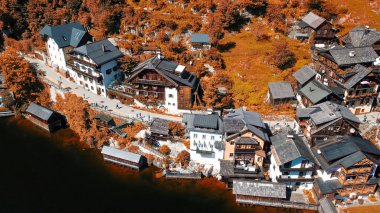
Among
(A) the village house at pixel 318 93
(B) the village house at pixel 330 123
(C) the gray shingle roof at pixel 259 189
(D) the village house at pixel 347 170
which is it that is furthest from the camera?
(A) the village house at pixel 318 93

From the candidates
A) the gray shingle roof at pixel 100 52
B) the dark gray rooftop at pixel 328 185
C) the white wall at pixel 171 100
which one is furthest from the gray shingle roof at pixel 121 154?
the dark gray rooftop at pixel 328 185

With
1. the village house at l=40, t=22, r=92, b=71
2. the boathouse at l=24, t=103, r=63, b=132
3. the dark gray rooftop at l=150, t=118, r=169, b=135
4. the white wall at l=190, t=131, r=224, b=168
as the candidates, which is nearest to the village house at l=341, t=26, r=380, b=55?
the white wall at l=190, t=131, r=224, b=168

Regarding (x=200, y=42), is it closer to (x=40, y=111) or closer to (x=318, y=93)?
(x=318, y=93)

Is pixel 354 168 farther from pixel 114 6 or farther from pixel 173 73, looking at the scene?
pixel 114 6

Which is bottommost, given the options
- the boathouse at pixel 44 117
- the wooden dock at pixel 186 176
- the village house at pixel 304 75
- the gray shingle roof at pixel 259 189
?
the wooden dock at pixel 186 176

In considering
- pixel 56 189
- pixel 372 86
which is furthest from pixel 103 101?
pixel 372 86

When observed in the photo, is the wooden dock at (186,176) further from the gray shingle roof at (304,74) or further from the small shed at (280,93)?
the gray shingle roof at (304,74)

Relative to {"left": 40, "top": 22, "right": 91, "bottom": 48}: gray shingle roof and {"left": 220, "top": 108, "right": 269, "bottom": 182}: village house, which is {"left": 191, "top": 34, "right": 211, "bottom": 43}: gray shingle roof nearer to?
{"left": 220, "top": 108, "right": 269, "bottom": 182}: village house
